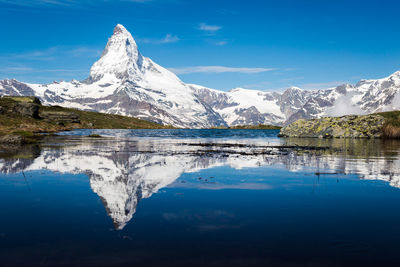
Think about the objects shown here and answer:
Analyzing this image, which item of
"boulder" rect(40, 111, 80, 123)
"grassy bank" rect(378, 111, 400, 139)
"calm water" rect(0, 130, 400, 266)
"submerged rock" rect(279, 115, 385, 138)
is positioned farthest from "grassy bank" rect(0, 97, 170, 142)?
"grassy bank" rect(378, 111, 400, 139)

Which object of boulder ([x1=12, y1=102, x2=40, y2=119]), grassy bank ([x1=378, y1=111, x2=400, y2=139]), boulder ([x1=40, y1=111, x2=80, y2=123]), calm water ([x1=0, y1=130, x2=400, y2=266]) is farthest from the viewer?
boulder ([x1=40, y1=111, x2=80, y2=123])

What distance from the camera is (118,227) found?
9172mm

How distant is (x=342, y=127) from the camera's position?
76.1 meters

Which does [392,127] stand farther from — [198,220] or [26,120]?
[26,120]

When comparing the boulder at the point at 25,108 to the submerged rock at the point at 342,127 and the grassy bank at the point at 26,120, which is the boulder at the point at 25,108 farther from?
the submerged rock at the point at 342,127

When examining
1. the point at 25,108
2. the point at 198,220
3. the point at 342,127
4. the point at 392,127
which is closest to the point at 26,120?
the point at 25,108

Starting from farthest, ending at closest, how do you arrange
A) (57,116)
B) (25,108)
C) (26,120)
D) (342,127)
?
(57,116), (25,108), (26,120), (342,127)

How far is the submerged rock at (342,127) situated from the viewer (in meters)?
71.1

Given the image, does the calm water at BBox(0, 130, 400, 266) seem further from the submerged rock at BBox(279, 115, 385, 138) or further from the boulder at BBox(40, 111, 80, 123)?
the boulder at BBox(40, 111, 80, 123)

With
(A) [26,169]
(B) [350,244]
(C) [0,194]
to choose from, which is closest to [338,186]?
(B) [350,244]

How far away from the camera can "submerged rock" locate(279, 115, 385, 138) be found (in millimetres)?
71125

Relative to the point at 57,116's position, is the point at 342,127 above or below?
below

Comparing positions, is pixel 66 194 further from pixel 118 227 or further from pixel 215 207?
pixel 215 207

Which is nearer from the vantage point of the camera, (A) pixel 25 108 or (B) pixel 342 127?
(B) pixel 342 127
